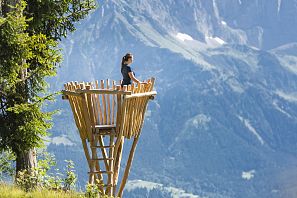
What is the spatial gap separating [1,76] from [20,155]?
267 cm

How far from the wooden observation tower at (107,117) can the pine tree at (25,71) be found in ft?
4.78

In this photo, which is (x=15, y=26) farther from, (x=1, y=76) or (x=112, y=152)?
(x=112, y=152)

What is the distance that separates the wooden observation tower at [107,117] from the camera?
13281 mm

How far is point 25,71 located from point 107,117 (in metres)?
3.57

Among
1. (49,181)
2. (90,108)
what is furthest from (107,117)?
(49,181)

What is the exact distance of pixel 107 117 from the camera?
547 inches

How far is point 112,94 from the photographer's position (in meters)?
13.0

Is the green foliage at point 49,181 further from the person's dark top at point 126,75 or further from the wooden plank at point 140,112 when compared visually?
the person's dark top at point 126,75

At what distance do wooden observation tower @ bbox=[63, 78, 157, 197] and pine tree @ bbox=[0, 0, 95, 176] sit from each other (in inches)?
57.3

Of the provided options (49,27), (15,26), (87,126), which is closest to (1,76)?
(15,26)

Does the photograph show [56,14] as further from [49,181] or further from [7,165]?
[49,181]

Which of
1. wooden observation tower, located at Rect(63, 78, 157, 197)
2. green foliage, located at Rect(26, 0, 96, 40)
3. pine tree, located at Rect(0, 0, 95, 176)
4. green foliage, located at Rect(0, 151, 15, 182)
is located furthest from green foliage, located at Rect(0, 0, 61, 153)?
green foliage, located at Rect(0, 151, 15, 182)

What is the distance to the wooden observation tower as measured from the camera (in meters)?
13.3

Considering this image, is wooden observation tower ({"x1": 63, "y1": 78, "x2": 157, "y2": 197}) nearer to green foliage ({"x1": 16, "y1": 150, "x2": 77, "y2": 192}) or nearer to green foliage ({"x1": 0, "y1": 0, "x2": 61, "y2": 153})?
green foliage ({"x1": 16, "y1": 150, "x2": 77, "y2": 192})
